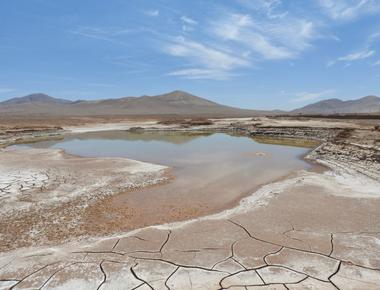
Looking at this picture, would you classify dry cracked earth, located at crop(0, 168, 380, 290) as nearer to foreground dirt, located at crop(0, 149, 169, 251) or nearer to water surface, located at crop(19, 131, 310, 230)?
foreground dirt, located at crop(0, 149, 169, 251)

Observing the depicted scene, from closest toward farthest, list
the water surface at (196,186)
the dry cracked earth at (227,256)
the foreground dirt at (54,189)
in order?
the dry cracked earth at (227,256), the foreground dirt at (54,189), the water surface at (196,186)

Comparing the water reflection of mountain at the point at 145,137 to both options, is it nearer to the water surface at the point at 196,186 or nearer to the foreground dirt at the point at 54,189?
the water surface at the point at 196,186

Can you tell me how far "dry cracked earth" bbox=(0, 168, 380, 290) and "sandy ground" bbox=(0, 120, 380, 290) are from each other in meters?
0.02

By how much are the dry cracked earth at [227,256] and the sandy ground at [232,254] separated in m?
0.02

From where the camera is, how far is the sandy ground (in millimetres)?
4387

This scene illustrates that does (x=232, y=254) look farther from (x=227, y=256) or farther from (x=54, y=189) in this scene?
(x=54, y=189)

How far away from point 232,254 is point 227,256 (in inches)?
4.4

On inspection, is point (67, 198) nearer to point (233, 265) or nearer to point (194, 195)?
point (194, 195)

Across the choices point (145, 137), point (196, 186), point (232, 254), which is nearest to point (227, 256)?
point (232, 254)

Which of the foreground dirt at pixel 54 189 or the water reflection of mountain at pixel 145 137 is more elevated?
the water reflection of mountain at pixel 145 137

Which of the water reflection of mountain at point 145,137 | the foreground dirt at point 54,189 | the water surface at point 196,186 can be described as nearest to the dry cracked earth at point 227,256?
the foreground dirt at point 54,189

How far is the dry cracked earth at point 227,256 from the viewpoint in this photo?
14.4 feet

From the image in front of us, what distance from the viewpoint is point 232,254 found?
5109mm

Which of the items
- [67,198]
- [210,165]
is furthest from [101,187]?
[210,165]
